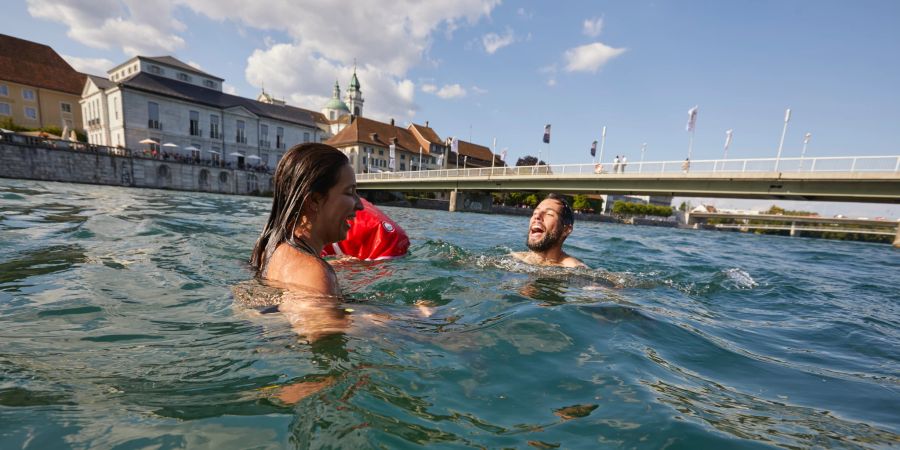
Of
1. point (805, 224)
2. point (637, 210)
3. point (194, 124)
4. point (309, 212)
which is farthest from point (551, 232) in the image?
point (637, 210)

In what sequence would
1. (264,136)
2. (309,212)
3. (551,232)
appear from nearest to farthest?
(309,212) → (551,232) → (264,136)

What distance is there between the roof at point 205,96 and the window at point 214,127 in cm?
145

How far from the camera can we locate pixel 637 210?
212ft

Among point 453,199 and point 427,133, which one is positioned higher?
point 427,133

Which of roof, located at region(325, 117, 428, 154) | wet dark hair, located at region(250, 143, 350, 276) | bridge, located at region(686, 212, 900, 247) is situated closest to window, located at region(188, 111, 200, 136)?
roof, located at region(325, 117, 428, 154)

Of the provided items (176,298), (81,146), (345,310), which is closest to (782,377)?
(345,310)

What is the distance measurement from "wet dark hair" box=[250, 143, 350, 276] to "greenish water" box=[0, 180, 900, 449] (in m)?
0.55

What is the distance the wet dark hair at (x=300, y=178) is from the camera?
85.6 inches

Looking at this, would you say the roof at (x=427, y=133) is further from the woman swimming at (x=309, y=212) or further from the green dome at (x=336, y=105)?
the woman swimming at (x=309, y=212)

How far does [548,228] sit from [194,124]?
51674mm

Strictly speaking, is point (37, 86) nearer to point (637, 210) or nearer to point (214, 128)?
point (214, 128)

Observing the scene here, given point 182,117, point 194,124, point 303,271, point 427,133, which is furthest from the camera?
point 427,133

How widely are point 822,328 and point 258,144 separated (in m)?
55.6

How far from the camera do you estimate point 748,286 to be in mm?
5684
